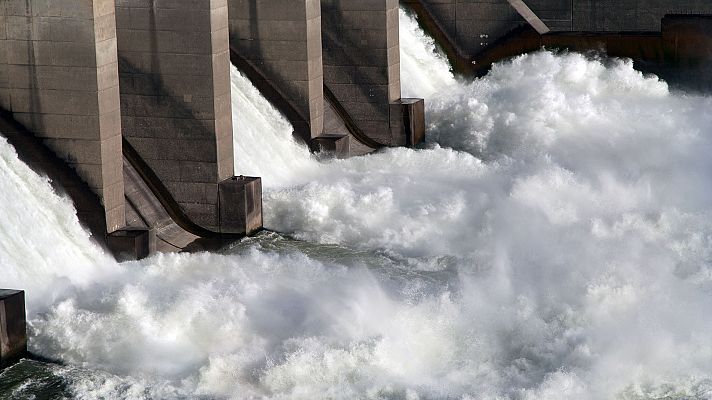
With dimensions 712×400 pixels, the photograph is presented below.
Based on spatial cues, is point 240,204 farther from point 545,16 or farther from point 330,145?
point 545,16

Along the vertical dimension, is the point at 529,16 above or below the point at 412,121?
above

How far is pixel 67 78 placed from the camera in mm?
21188

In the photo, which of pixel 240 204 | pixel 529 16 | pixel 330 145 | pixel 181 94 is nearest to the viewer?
pixel 181 94

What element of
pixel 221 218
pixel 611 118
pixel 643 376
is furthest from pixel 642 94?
pixel 643 376

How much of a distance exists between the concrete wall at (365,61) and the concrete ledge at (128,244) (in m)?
9.45

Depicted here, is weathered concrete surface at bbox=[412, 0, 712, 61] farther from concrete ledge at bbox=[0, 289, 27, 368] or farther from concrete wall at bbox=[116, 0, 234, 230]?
concrete ledge at bbox=[0, 289, 27, 368]

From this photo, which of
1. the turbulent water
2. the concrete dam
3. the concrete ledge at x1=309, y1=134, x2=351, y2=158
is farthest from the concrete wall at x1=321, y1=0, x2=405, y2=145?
the concrete ledge at x1=309, y1=134, x2=351, y2=158

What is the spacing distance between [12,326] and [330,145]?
34.5ft

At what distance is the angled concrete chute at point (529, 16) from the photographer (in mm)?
31891

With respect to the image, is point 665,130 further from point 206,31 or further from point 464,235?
point 206,31

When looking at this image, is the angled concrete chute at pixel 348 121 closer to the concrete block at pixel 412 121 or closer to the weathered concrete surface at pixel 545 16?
the concrete block at pixel 412 121

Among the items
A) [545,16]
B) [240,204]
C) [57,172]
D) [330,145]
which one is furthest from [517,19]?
[57,172]

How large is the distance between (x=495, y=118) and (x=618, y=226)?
288 inches

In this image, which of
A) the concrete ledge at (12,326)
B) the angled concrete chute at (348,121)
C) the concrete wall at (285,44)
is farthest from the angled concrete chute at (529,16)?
the concrete ledge at (12,326)
